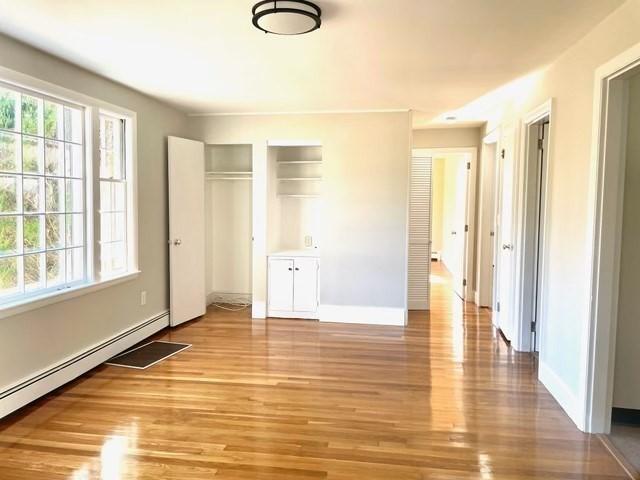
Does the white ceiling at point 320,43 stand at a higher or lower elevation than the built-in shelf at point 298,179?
higher

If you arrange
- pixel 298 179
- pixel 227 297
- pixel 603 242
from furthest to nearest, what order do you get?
pixel 227 297, pixel 298 179, pixel 603 242

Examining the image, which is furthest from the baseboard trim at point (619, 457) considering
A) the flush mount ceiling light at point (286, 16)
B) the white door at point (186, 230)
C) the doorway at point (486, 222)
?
the white door at point (186, 230)

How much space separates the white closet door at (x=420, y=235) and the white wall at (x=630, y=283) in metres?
3.17

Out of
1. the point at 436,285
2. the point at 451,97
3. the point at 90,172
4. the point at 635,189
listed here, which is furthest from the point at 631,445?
the point at 436,285

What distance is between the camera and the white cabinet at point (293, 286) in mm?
5504

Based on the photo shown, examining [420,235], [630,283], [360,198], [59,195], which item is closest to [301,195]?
[360,198]

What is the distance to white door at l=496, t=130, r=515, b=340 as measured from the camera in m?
4.62

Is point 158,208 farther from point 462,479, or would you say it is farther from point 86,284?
point 462,479

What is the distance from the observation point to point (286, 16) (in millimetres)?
2441

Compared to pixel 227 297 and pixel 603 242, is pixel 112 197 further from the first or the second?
pixel 603 242

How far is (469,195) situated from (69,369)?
521 centimetres

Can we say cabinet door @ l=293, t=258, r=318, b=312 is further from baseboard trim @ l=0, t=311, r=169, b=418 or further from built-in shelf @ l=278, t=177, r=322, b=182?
baseboard trim @ l=0, t=311, r=169, b=418

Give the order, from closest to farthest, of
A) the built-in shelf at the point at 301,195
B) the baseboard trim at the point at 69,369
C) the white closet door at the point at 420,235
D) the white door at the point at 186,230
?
the baseboard trim at the point at 69,369
the white door at the point at 186,230
the built-in shelf at the point at 301,195
the white closet door at the point at 420,235

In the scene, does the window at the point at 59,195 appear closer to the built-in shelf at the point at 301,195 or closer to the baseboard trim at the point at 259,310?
the baseboard trim at the point at 259,310
